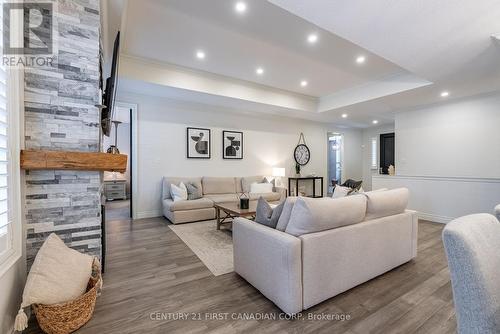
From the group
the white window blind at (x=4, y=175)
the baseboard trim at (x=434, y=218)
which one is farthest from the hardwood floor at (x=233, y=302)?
the baseboard trim at (x=434, y=218)

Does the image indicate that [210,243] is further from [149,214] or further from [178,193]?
[149,214]

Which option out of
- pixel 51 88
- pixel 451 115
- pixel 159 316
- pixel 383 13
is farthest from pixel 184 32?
pixel 451 115

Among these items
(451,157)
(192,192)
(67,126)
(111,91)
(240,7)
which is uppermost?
(240,7)

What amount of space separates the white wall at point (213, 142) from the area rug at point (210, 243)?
1.38m

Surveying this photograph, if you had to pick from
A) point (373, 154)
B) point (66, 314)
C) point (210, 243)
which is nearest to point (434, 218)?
point (373, 154)

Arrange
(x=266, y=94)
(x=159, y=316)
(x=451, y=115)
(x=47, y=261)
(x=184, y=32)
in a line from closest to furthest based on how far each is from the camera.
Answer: (x=47, y=261), (x=159, y=316), (x=184, y=32), (x=451, y=115), (x=266, y=94)

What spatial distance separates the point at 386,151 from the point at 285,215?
7.49 metres

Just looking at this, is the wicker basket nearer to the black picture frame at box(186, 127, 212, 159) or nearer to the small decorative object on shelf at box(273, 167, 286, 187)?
the black picture frame at box(186, 127, 212, 159)

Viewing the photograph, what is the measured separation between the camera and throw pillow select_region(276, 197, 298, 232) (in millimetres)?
1964

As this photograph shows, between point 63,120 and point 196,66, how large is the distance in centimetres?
260

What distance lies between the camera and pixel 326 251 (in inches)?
73.3

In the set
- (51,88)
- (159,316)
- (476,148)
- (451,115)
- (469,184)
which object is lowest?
(159,316)

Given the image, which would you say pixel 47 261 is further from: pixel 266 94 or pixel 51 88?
pixel 266 94

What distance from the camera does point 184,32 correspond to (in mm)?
2980
